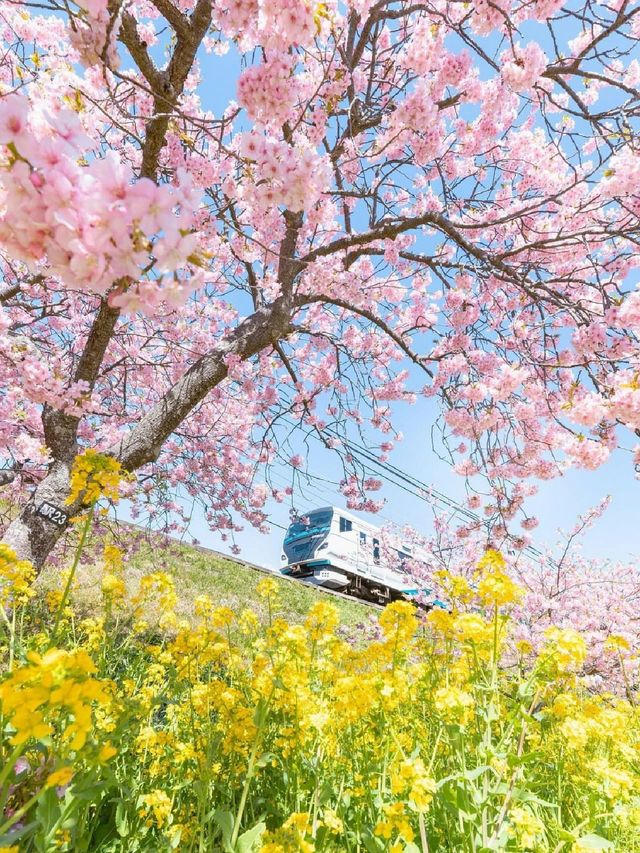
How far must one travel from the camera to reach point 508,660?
7.80 m

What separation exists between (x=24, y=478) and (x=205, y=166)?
4.11 metres

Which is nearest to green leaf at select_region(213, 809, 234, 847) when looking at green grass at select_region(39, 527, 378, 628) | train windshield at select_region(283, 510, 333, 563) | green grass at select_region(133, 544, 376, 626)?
green grass at select_region(39, 527, 378, 628)

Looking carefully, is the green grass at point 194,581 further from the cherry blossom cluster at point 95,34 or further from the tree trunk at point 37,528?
the cherry blossom cluster at point 95,34

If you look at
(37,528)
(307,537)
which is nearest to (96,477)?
(37,528)

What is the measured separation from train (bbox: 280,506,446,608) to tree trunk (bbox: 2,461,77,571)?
1195 centimetres

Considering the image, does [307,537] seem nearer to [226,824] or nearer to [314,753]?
[314,753]

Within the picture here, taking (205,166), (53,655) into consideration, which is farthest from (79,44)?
(53,655)

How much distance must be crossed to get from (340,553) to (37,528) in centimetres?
1358

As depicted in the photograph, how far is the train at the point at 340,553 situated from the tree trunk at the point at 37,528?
39.2ft

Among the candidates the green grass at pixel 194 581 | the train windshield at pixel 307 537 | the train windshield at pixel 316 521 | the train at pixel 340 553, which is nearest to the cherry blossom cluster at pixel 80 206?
the green grass at pixel 194 581

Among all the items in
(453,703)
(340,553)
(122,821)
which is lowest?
(122,821)

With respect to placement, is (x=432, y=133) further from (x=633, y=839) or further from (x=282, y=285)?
(x=633, y=839)

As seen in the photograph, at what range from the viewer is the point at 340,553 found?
Answer: 660 inches

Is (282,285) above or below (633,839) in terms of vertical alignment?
above
